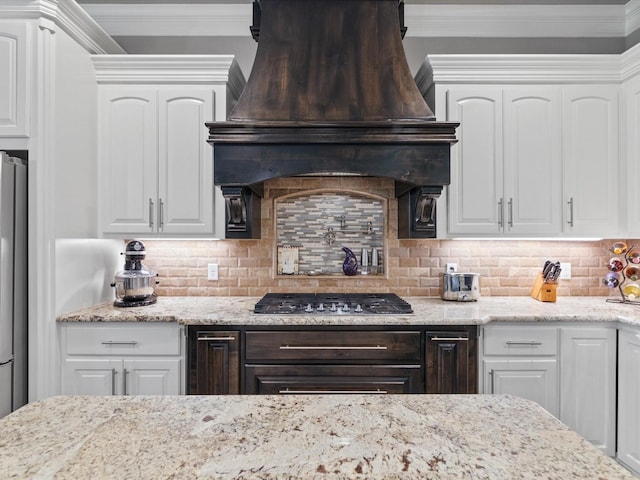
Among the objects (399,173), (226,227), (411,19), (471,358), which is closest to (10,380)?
(226,227)

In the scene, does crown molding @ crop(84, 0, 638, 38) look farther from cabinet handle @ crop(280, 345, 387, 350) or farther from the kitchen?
cabinet handle @ crop(280, 345, 387, 350)

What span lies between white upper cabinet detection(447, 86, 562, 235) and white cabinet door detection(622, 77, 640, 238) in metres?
0.43

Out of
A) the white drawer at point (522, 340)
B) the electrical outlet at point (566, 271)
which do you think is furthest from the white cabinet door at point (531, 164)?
the white drawer at point (522, 340)

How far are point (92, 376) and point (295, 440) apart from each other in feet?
6.29

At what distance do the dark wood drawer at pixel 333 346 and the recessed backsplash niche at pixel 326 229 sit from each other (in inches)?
30.5

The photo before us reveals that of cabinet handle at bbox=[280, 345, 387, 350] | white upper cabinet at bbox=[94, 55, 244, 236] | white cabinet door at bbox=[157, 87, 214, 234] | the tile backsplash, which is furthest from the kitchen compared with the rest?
cabinet handle at bbox=[280, 345, 387, 350]

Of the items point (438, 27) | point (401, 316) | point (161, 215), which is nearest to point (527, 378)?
point (401, 316)

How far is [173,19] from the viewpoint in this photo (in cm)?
287

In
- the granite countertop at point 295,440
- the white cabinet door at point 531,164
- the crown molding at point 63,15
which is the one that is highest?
the crown molding at point 63,15

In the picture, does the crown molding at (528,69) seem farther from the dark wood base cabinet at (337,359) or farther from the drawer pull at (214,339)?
the drawer pull at (214,339)

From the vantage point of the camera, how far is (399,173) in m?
2.07

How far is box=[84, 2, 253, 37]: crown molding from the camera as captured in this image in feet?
9.32

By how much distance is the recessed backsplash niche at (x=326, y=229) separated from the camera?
2.79m

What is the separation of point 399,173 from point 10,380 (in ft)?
7.75
